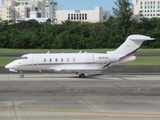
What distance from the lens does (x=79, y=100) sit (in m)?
22.6

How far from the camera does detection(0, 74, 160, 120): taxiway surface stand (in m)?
18.2

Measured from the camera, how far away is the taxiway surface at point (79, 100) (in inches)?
715

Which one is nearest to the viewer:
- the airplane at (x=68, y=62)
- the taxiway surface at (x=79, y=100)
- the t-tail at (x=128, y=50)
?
the taxiway surface at (x=79, y=100)

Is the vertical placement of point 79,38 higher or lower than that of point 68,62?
lower

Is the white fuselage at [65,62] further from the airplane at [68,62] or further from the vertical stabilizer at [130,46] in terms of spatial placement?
the vertical stabilizer at [130,46]

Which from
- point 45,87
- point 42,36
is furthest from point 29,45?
point 45,87

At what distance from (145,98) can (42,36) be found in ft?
268

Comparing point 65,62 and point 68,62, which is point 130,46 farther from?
point 65,62

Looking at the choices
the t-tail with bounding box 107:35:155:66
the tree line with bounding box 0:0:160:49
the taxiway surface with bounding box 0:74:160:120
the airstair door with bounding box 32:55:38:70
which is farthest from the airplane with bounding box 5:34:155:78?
the tree line with bounding box 0:0:160:49

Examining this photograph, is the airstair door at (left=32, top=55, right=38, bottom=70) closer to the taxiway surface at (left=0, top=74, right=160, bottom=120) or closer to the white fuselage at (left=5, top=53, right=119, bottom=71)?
the white fuselage at (left=5, top=53, right=119, bottom=71)

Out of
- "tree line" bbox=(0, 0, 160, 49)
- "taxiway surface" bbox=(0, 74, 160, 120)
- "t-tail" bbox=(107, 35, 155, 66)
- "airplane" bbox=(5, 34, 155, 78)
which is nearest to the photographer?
"taxiway surface" bbox=(0, 74, 160, 120)

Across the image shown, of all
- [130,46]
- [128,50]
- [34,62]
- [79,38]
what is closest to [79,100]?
[34,62]

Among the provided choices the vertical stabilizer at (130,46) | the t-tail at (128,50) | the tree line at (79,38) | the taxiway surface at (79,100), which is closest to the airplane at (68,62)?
the t-tail at (128,50)

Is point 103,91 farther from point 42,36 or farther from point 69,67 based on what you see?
point 42,36
